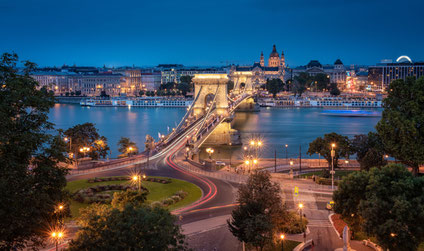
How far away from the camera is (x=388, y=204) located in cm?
1512

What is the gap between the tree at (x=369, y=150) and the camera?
28.5 metres

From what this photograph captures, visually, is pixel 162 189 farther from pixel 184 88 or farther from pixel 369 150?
pixel 184 88

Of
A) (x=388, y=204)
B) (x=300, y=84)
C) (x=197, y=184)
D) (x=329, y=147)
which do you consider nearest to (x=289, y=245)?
(x=388, y=204)

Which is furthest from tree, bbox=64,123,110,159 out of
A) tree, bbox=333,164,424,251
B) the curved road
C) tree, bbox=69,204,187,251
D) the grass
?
tree, bbox=69,204,187,251

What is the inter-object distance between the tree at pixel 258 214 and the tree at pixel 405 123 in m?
13.5

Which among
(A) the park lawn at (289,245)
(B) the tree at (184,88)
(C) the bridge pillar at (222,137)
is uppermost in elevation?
(B) the tree at (184,88)

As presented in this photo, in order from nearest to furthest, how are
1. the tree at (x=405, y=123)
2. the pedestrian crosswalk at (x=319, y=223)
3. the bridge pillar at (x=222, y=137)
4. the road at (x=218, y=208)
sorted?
the road at (x=218, y=208) < the pedestrian crosswalk at (x=319, y=223) < the tree at (x=405, y=123) < the bridge pillar at (x=222, y=137)

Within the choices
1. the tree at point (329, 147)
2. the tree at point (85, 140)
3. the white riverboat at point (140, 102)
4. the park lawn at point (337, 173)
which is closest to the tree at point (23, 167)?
the park lawn at point (337, 173)

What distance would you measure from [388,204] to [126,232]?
394 inches

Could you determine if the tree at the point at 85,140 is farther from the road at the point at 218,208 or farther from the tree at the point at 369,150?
the tree at the point at 369,150

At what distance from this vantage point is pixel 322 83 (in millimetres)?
159125

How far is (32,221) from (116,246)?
3.82 m

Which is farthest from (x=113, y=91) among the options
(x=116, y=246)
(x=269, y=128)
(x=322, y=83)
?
(x=116, y=246)

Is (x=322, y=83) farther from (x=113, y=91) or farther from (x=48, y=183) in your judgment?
(x=48, y=183)
